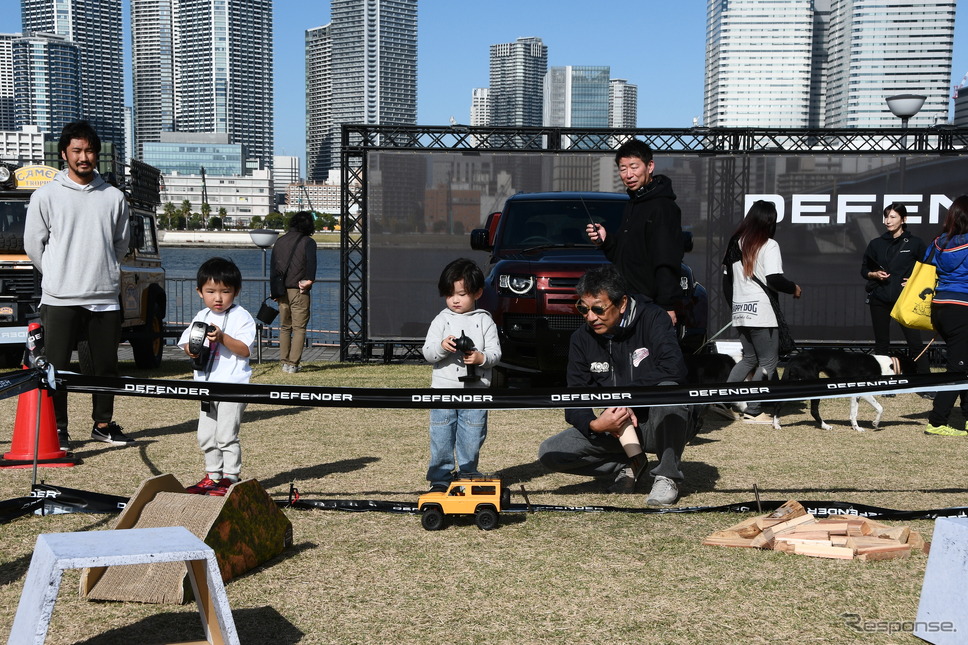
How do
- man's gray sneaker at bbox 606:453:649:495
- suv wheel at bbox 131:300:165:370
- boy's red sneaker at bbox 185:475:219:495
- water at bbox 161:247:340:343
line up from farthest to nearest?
water at bbox 161:247:340:343
suv wheel at bbox 131:300:165:370
man's gray sneaker at bbox 606:453:649:495
boy's red sneaker at bbox 185:475:219:495

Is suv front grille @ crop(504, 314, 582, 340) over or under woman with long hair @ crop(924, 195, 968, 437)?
under

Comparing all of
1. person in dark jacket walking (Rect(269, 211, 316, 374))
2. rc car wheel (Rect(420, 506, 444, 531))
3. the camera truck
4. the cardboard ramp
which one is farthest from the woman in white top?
the camera truck

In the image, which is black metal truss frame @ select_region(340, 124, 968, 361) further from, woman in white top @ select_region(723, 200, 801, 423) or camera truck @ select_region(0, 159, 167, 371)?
woman in white top @ select_region(723, 200, 801, 423)

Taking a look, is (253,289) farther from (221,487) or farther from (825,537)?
(825,537)

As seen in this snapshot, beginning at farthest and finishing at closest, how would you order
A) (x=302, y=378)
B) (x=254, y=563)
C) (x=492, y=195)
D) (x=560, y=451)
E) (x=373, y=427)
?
(x=492, y=195) < (x=302, y=378) < (x=373, y=427) < (x=560, y=451) < (x=254, y=563)

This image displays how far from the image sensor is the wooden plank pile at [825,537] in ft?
15.6

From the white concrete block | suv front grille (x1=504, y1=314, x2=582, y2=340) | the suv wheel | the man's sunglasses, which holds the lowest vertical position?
the suv wheel

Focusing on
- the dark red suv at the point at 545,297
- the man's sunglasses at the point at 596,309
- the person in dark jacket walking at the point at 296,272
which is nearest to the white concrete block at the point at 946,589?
the man's sunglasses at the point at 596,309

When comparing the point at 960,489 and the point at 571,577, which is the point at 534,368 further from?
the point at 571,577

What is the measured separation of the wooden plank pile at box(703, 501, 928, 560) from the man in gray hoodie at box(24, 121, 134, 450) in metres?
4.55

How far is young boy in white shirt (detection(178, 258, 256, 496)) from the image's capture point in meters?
5.76

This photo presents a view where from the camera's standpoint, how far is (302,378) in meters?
12.3

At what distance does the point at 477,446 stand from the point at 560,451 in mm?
641

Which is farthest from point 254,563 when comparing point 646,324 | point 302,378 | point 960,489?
point 302,378
